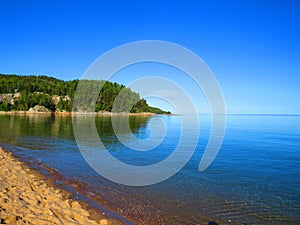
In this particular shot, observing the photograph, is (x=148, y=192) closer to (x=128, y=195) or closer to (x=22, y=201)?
(x=128, y=195)

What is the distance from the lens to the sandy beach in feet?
26.6

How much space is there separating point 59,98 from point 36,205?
578 feet

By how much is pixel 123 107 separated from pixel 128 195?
162 meters

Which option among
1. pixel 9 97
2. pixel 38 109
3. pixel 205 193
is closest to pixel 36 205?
pixel 205 193

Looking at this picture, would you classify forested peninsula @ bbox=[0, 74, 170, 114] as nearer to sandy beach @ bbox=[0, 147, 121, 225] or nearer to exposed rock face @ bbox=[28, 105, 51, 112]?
exposed rock face @ bbox=[28, 105, 51, 112]

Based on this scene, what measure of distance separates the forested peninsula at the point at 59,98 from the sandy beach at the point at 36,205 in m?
155

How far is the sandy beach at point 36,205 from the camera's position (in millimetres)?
8094

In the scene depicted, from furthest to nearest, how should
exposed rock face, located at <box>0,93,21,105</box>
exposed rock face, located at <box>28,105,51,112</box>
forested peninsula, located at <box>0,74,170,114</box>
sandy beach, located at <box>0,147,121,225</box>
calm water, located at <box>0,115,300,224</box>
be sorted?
exposed rock face, located at <box>0,93,21,105</box> < forested peninsula, located at <box>0,74,170,114</box> < exposed rock face, located at <box>28,105,51,112</box> < calm water, located at <box>0,115,300,224</box> < sandy beach, located at <box>0,147,121,225</box>

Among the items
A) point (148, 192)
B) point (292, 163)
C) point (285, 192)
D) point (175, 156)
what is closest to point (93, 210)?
point (148, 192)

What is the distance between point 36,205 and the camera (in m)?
9.42

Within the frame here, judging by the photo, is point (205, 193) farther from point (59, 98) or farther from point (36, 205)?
point (59, 98)

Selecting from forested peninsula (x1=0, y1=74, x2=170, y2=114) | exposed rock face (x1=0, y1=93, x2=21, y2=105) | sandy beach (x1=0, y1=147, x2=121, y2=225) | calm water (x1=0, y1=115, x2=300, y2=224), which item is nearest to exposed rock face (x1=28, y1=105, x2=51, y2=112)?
forested peninsula (x1=0, y1=74, x2=170, y2=114)

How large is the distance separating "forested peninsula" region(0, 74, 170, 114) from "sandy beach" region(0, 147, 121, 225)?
15477cm

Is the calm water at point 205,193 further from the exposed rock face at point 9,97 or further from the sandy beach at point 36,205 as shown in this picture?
the exposed rock face at point 9,97
